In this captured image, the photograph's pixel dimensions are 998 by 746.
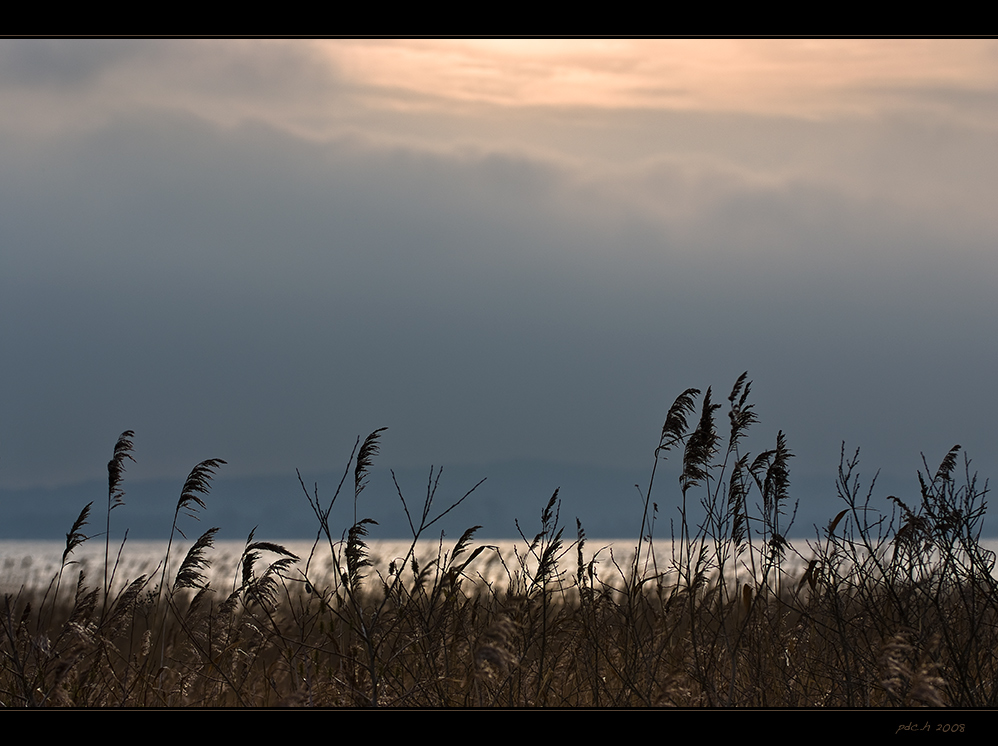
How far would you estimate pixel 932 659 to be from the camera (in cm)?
429

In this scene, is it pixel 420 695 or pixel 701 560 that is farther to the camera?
pixel 701 560

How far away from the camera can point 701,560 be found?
16.0 ft
